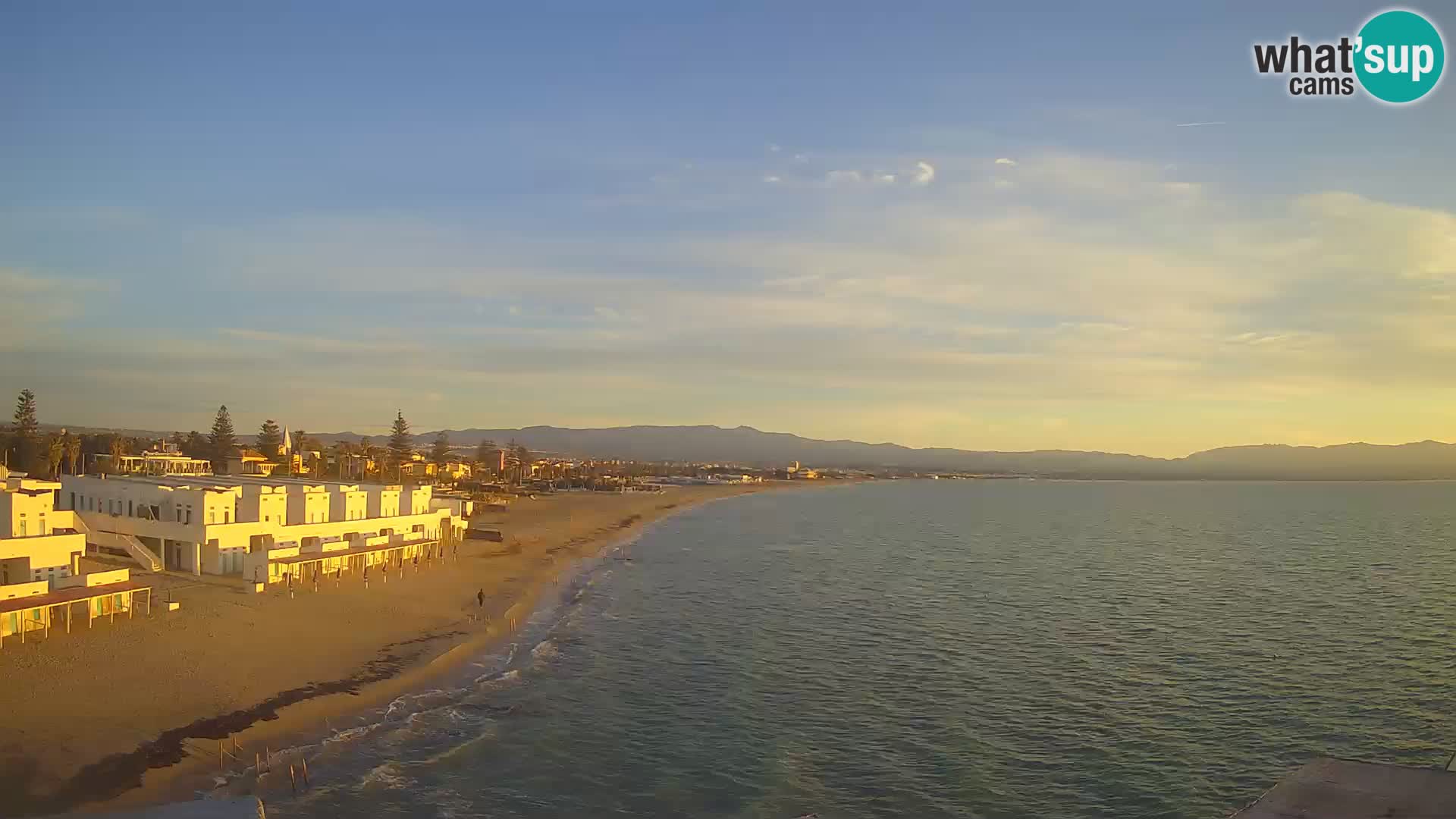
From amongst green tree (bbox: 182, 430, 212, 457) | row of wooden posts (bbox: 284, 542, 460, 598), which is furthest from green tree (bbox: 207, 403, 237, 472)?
row of wooden posts (bbox: 284, 542, 460, 598)

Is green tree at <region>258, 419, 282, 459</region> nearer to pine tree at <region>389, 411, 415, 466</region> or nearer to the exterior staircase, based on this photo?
pine tree at <region>389, 411, 415, 466</region>

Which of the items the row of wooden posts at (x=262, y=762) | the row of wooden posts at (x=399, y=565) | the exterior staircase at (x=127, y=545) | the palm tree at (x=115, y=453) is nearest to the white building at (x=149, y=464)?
the palm tree at (x=115, y=453)

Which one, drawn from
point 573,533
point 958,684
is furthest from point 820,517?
point 958,684

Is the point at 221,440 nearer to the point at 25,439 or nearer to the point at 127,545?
the point at 25,439

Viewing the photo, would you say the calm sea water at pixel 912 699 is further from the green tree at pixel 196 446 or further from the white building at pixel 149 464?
the green tree at pixel 196 446

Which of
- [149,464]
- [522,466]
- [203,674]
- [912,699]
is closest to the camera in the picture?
[203,674]

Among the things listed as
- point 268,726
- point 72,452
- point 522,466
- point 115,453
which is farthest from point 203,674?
point 522,466

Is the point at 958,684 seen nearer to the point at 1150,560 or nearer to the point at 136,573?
the point at 136,573
